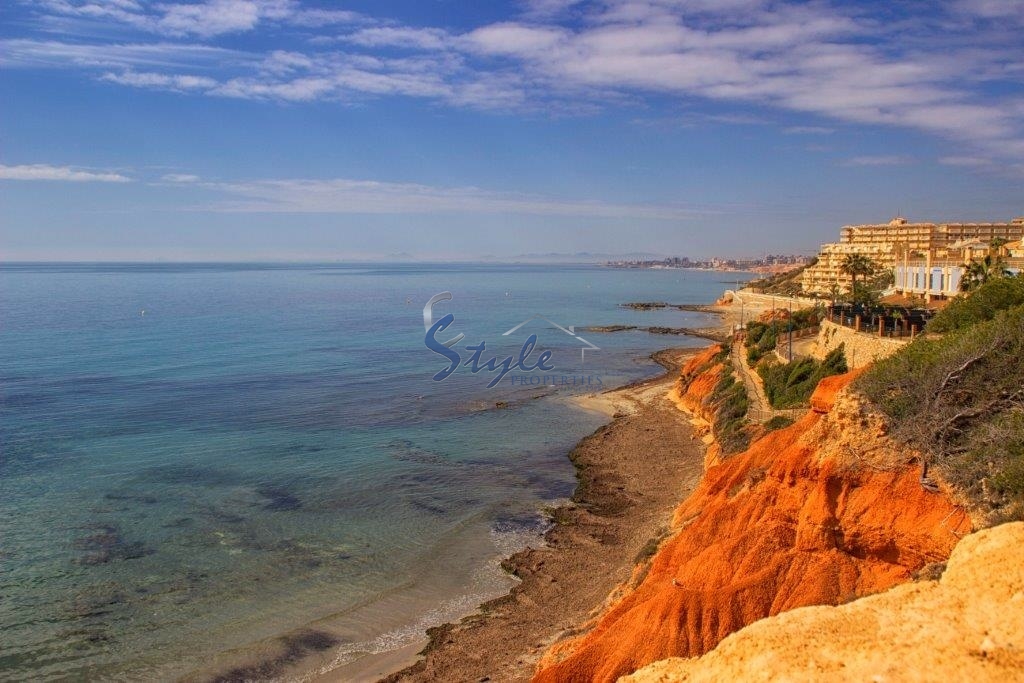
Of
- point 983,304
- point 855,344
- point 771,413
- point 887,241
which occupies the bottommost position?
point 771,413

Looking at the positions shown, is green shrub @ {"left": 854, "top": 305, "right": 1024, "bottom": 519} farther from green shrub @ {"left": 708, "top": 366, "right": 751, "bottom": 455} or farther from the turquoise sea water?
green shrub @ {"left": 708, "top": 366, "right": 751, "bottom": 455}

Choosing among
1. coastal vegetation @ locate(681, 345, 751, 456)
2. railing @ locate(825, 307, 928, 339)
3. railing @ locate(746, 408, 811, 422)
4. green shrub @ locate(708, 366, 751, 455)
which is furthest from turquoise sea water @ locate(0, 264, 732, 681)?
railing @ locate(825, 307, 928, 339)

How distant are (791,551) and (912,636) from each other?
7.37 metres

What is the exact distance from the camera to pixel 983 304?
79.7ft

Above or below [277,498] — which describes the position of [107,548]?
below

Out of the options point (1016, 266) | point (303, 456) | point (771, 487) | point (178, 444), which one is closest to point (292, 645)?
point (771, 487)

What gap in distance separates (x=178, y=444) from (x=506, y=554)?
734 inches

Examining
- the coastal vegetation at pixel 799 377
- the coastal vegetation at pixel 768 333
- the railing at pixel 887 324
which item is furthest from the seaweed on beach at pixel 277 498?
the coastal vegetation at pixel 768 333

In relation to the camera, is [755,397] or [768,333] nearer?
[755,397]

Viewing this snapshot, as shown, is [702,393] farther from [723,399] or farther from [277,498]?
[277,498]

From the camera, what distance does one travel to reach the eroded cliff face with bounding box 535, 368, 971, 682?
13.6 m

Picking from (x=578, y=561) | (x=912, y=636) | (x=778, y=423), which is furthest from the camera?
(x=778, y=423)

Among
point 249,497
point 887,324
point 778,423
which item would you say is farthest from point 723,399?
point 249,497

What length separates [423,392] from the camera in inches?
1820
